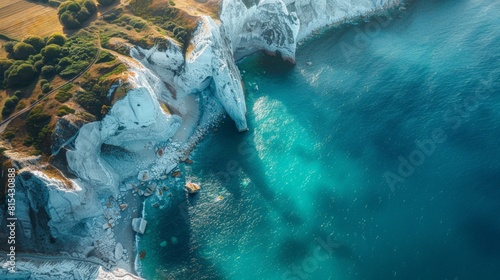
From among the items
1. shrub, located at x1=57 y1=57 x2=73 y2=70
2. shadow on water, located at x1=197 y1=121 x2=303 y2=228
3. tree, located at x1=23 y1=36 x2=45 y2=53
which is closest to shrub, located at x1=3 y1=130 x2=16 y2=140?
shrub, located at x1=57 y1=57 x2=73 y2=70

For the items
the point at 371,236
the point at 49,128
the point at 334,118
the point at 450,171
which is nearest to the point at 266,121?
the point at 334,118

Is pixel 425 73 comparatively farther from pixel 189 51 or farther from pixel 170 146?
pixel 170 146

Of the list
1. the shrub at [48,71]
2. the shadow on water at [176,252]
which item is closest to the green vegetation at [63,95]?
the shrub at [48,71]

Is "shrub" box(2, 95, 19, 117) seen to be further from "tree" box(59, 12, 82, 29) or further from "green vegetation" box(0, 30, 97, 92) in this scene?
"tree" box(59, 12, 82, 29)

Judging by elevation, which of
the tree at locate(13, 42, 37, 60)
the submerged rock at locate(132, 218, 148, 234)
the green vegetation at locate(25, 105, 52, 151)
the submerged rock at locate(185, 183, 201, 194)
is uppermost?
the tree at locate(13, 42, 37, 60)

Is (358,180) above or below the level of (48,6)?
below
